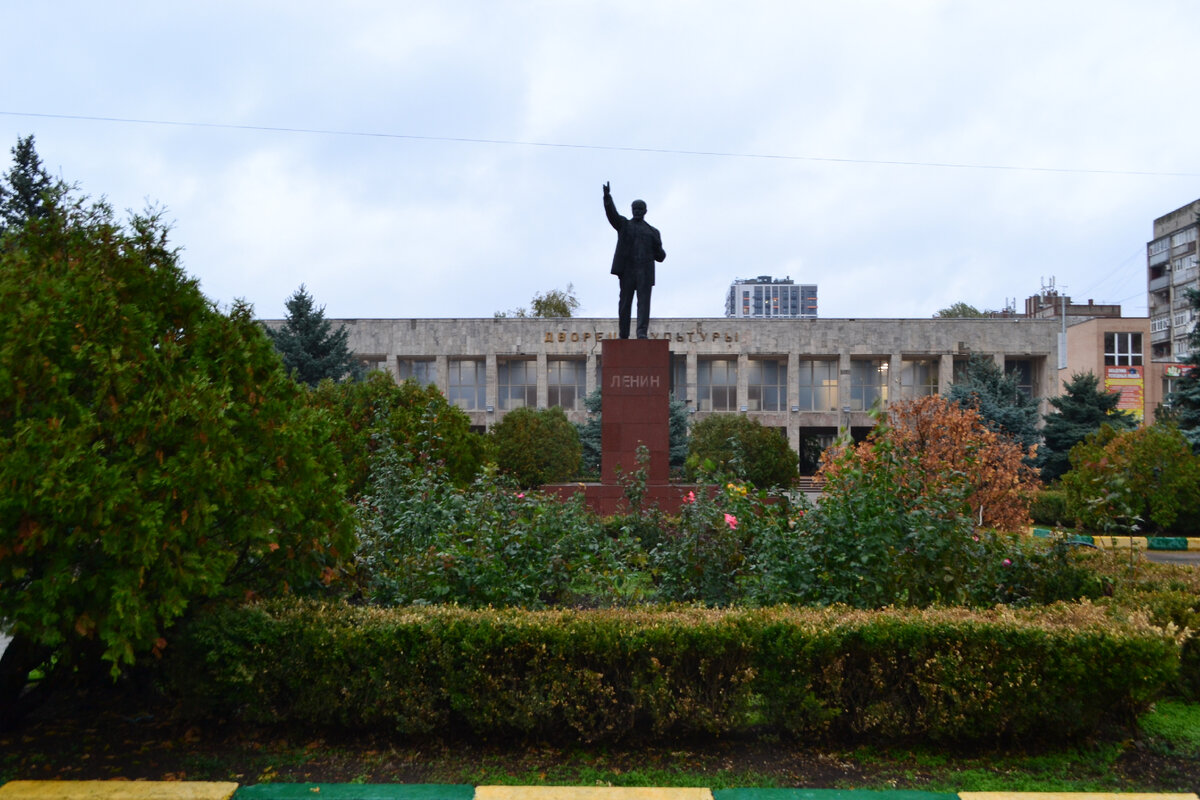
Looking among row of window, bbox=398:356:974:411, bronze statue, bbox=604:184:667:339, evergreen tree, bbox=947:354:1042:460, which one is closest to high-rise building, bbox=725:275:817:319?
row of window, bbox=398:356:974:411

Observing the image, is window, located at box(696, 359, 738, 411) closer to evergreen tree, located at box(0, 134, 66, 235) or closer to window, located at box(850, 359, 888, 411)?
window, located at box(850, 359, 888, 411)

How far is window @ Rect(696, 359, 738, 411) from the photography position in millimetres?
40062

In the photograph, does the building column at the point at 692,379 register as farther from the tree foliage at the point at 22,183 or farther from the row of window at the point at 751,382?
the tree foliage at the point at 22,183

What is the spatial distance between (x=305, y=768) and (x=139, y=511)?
1489 millimetres

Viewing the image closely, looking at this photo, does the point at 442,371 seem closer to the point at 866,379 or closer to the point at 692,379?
the point at 692,379

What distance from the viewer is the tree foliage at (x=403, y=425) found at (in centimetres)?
1096

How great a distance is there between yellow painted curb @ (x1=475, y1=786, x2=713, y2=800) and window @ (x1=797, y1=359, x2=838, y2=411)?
124ft

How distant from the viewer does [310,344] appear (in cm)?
3136

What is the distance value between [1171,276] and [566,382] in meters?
46.0

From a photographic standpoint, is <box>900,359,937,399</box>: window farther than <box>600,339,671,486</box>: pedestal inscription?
Yes

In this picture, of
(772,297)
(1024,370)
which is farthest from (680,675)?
(772,297)

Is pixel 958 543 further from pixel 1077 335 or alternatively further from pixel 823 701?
pixel 1077 335

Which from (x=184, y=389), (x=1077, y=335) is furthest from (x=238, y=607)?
(x=1077, y=335)

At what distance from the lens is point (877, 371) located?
132 ft
